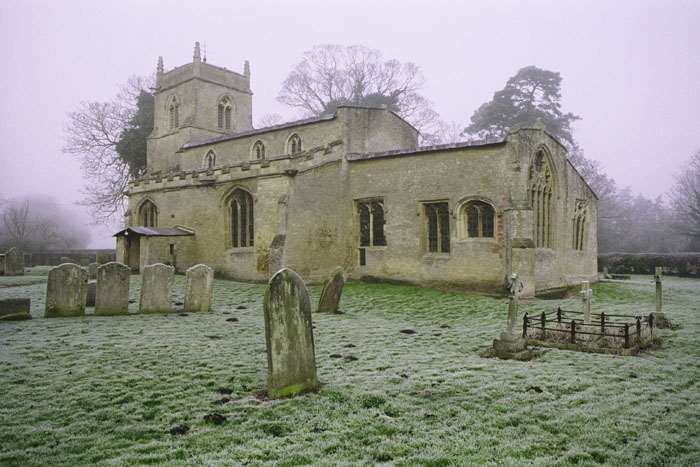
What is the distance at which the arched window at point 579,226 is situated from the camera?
70.4 feet

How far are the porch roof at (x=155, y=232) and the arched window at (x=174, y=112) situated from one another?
1308cm

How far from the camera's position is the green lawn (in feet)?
14.4

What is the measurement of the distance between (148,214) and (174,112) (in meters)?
10.9

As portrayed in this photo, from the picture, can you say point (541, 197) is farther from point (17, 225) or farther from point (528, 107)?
point (17, 225)

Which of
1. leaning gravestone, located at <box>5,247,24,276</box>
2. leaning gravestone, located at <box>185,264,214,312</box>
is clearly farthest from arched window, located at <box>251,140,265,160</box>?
leaning gravestone, located at <box>185,264,214,312</box>

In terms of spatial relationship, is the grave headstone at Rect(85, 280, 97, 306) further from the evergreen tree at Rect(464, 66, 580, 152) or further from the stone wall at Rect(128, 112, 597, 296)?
the evergreen tree at Rect(464, 66, 580, 152)

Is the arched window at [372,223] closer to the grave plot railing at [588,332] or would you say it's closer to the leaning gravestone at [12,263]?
the grave plot railing at [588,332]

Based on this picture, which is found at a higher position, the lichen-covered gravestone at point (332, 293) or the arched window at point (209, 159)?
the arched window at point (209, 159)

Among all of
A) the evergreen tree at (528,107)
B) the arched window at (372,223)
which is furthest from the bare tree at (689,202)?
the arched window at (372,223)

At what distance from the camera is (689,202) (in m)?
39.8

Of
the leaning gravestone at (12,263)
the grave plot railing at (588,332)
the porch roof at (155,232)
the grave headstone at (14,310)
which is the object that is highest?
the porch roof at (155,232)

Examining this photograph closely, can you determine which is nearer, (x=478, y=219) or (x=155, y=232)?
(x=478, y=219)

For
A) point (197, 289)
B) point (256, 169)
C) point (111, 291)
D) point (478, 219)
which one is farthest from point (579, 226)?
point (111, 291)

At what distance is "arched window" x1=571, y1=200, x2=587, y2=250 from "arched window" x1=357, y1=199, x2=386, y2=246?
348 inches
